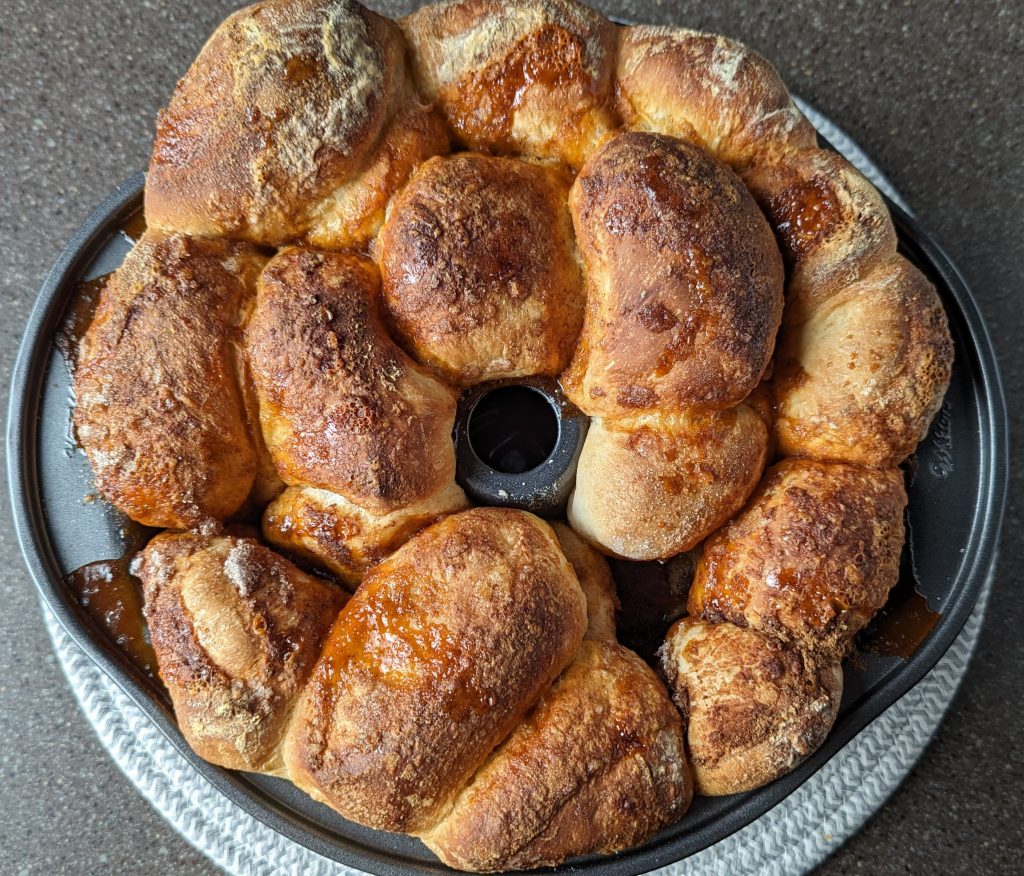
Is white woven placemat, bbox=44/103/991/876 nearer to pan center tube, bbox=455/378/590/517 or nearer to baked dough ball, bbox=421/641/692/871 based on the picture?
baked dough ball, bbox=421/641/692/871

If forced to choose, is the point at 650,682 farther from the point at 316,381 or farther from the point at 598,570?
the point at 316,381

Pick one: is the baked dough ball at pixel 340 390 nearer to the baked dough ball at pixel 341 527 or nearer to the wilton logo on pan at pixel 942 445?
the baked dough ball at pixel 341 527

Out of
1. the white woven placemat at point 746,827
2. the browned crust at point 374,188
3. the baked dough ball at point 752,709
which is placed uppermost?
the browned crust at point 374,188

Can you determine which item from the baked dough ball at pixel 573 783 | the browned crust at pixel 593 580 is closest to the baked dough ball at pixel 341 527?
the browned crust at pixel 593 580

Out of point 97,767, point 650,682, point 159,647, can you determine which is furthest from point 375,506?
point 97,767

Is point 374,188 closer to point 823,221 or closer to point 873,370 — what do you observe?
point 823,221

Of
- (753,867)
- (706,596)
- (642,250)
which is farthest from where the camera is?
(753,867)

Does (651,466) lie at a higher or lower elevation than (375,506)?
lower

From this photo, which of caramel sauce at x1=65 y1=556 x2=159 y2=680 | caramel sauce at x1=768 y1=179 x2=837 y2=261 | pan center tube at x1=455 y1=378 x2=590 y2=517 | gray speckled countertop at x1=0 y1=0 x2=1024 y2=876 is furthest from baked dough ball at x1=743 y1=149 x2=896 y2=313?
caramel sauce at x1=65 y1=556 x2=159 y2=680
